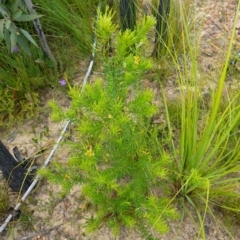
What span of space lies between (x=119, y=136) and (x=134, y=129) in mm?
67

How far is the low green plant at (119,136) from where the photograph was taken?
3.46 ft

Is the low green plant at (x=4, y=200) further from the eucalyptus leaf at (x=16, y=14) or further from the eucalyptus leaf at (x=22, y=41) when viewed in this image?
the eucalyptus leaf at (x=16, y=14)

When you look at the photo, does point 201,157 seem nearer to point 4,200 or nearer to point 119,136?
point 119,136

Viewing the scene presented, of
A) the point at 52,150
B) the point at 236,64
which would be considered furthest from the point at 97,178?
the point at 236,64

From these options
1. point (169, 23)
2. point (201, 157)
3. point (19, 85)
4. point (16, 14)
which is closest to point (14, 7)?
point (16, 14)

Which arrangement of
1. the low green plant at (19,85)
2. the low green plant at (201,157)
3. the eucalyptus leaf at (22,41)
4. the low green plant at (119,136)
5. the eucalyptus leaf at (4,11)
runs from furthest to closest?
1. the low green plant at (19,85)
2. the eucalyptus leaf at (22,41)
3. the eucalyptus leaf at (4,11)
4. the low green plant at (201,157)
5. the low green plant at (119,136)

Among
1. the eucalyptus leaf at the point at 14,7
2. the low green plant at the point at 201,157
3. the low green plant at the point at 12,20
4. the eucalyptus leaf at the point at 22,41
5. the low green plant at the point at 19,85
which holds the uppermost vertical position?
the eucalyptus leaf at the point at 14,7

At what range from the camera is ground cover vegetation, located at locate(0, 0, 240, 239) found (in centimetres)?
112

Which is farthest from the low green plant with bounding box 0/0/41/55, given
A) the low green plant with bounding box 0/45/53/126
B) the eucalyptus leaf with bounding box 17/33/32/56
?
the low green plant with bounding box 0/45/53/126

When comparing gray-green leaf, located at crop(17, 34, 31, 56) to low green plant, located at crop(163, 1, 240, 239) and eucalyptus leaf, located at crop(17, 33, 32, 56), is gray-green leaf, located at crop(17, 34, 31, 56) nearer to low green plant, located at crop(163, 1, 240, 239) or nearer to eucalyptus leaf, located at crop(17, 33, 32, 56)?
eucalyptus leaf, located at crop(17, 33, 32, 56)

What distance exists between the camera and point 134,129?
4.24 ft

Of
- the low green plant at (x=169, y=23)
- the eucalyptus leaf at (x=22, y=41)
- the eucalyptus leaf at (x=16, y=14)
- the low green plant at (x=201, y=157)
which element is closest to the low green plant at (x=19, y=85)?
the eucalyptus leaf at (x=22, y=41)

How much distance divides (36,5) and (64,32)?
0.24 metres

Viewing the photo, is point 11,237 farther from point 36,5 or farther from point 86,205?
point 36,5
